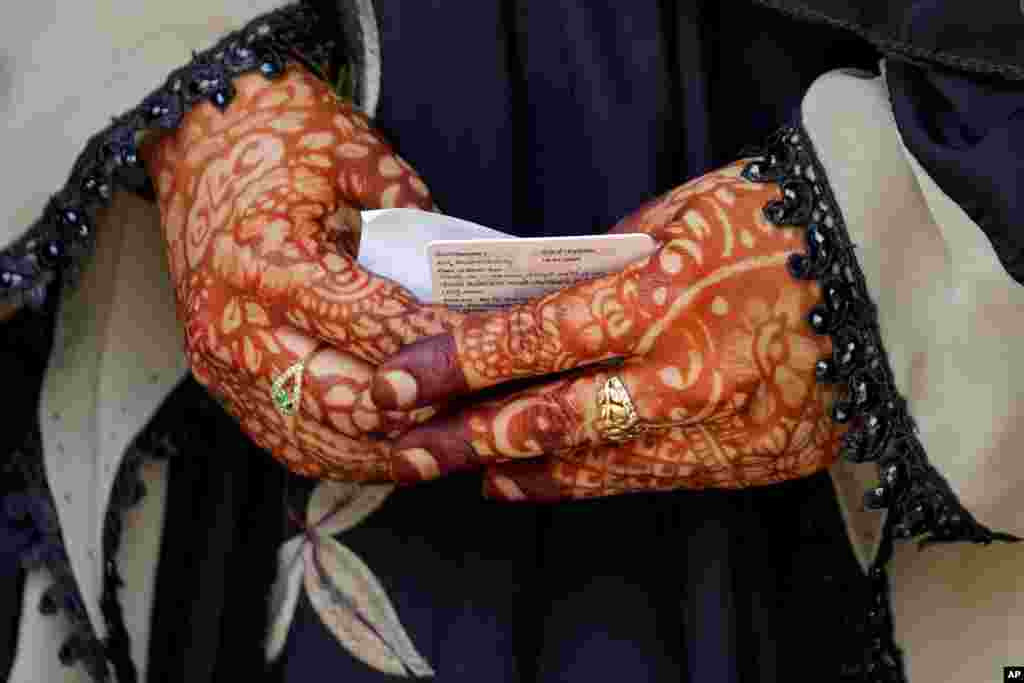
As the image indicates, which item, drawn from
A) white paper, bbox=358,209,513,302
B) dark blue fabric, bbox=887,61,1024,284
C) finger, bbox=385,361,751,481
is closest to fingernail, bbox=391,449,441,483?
finger, bbox=385,361,751,481

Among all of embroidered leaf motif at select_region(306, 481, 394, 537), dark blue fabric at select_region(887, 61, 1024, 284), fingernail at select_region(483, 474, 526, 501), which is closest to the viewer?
dark blue fabric at select_region(887, 61, 1024, 284)

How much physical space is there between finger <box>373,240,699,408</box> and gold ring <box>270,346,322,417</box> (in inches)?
2.8

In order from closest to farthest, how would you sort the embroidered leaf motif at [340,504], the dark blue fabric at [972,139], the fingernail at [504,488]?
the dark blue fabric at [972,139], the fingernail at [504,488], the embroidered leaf motif at [340,504]

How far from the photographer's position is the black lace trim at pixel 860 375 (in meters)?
0.74

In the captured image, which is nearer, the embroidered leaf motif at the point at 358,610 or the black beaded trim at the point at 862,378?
the black beaded trim at the point at 862,378

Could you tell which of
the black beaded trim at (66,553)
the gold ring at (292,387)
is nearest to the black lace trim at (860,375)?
the gold ring at (292,387)

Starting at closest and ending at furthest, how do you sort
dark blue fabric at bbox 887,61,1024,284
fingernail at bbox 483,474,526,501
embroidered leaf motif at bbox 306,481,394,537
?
dark blue fabric at bbox 887,61,1024,284
fingernail at bbox 483,474,526,501
embroidered leaf motif at bbox 306,481,394,537

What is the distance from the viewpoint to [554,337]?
74 centimetres

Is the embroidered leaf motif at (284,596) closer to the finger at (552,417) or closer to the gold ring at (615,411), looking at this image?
the finger at (552,417)

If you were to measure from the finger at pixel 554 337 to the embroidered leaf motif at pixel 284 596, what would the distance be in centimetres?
25

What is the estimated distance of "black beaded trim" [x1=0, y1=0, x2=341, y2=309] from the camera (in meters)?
0.87

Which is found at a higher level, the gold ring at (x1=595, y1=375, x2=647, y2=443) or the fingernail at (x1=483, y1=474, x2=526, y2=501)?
the gold ring at (x1=595, y1=375, x2=647, y2=443)

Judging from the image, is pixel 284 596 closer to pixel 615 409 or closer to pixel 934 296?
pixel 615 409

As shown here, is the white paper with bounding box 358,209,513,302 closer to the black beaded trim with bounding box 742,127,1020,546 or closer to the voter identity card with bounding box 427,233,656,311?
the voter identity card with bounding box 427,233,656,311
